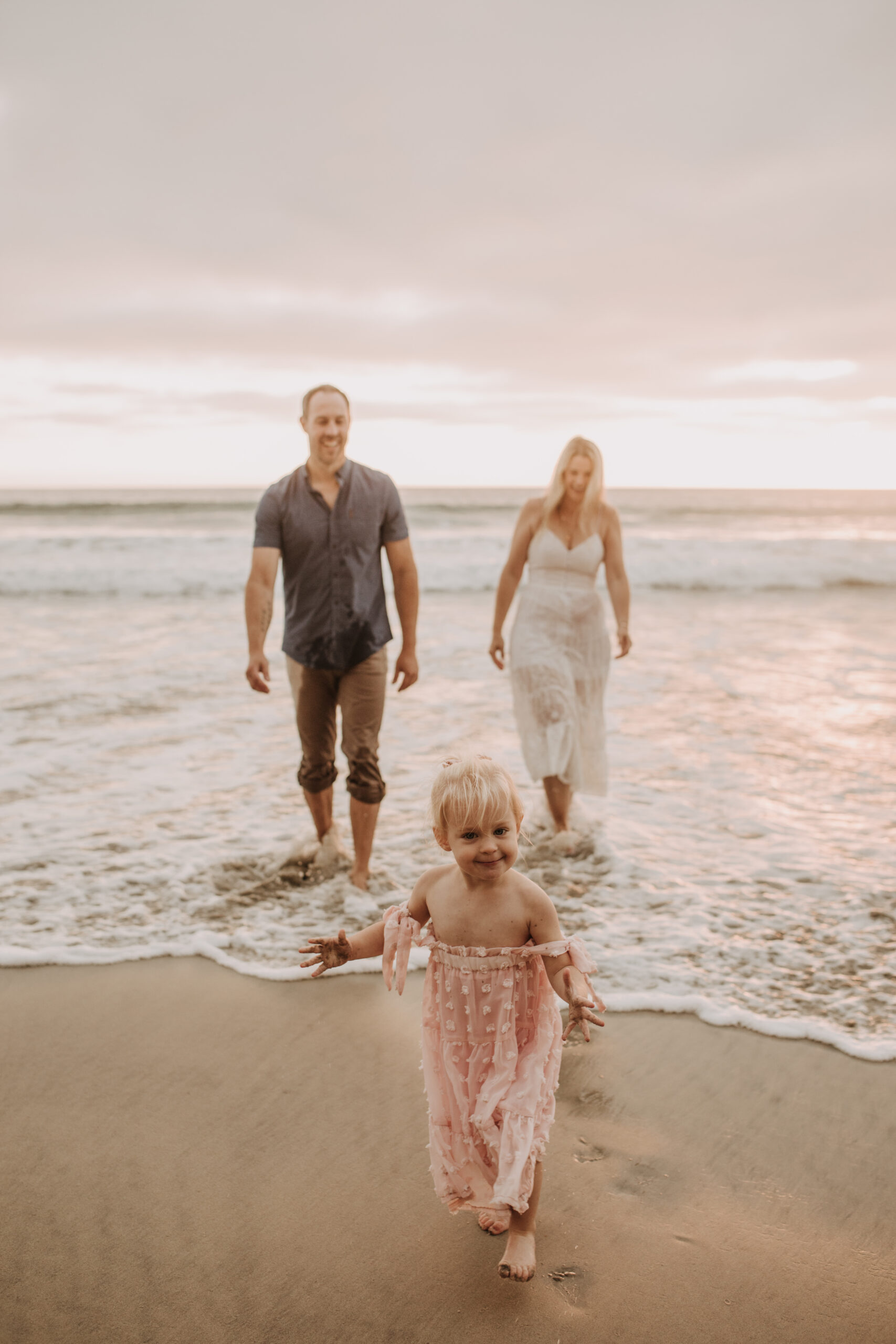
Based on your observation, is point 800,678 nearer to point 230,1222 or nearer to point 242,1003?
point 242,1003

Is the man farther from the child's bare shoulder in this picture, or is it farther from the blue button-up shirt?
the child's bare shoulder

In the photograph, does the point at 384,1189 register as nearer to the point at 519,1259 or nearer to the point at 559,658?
the point at 519,1259

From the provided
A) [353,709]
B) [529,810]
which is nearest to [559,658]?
[529,810]

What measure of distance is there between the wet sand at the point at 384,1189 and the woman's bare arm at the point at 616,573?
2427mm

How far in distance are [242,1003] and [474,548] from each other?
19.3m

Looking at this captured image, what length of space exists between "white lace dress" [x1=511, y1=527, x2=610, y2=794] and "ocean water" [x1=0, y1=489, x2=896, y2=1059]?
52 centimetres

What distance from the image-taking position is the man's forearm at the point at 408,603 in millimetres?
4320

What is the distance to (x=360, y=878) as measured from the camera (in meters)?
4.36

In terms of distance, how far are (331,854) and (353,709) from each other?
0.86 meters

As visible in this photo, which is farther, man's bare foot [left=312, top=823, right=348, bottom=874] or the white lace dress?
the white lace dress

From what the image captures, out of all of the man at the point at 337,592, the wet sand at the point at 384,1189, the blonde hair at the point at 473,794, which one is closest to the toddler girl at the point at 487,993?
the blonde hair at the point at 473,794

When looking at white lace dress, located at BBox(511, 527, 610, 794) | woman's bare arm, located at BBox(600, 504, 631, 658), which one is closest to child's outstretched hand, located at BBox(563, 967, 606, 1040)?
white lace dress, located at BBox(511, 527, 610, 794)

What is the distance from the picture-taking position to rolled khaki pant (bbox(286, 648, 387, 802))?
14.0 feet

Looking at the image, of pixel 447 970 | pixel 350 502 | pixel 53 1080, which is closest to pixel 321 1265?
pixel 447 970
